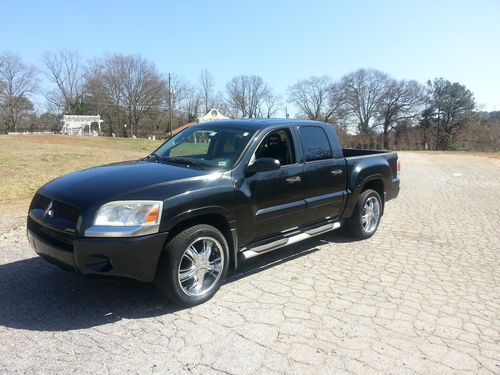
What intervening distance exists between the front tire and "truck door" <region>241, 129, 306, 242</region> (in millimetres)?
430

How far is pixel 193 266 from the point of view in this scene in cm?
392

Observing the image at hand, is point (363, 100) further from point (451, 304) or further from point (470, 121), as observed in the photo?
point (451, 304)

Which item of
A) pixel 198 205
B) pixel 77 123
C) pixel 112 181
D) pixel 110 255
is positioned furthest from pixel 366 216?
pixel 77 123

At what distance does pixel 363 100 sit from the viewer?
82.1 m

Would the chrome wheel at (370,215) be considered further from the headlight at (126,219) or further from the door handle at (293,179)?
the headlight at (126,219)

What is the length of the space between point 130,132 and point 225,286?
8190cm

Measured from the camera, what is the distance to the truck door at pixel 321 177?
5191 millimetres

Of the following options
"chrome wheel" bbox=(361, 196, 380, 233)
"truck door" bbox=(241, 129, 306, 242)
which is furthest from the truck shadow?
"chrome wheel" bbox=(361, 196, 380, 233)

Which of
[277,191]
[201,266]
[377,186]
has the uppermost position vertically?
[277,191]

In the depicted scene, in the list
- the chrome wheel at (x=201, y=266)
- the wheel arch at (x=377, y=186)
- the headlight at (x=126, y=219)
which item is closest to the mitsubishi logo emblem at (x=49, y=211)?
the headlight at (x=126, y=219)

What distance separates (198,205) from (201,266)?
24.7 inches

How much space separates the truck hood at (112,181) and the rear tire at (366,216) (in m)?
2.97

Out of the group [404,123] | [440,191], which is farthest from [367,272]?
[404,123]

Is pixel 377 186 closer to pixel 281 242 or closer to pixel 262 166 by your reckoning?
pixel 281 242
